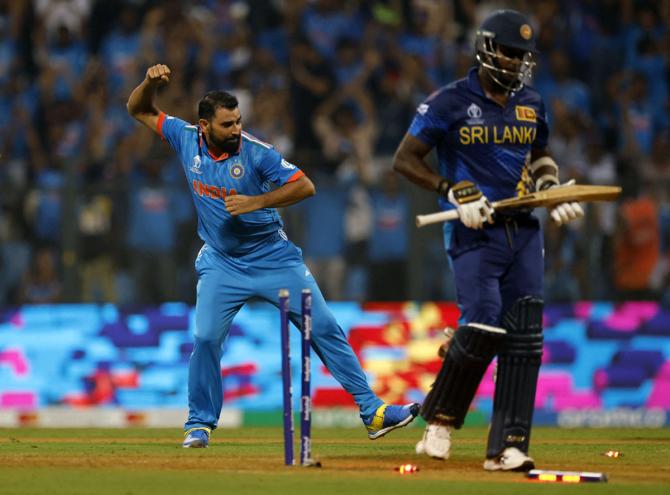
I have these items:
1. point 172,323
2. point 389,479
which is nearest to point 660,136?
point 172,323

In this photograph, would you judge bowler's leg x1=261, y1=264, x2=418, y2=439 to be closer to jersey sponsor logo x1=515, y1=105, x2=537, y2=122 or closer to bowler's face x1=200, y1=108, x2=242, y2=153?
bowler's face x1=200, y1=108, x2=242, y2=153

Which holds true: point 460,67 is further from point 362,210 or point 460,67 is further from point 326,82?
point 362,210

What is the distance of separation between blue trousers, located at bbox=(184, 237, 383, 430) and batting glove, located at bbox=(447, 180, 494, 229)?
5.62 ft

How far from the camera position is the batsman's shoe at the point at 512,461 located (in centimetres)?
721

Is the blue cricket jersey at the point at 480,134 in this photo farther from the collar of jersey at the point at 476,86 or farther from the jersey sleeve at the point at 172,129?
the jersey sleeve at the point at 172,129

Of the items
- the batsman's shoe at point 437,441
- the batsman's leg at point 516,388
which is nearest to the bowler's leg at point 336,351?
the batsman's shoe at point 437,441

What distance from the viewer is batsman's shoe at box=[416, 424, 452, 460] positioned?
764 cm

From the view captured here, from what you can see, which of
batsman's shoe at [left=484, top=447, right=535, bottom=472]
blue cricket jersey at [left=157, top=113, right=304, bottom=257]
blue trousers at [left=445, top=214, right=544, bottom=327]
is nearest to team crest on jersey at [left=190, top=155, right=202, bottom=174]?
blue cricket jersey at [left=157, top=113, right=304, bottom=257]

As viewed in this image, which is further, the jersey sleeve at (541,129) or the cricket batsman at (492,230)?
the jersey sleeve at (541,129)

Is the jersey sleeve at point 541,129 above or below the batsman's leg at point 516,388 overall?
above

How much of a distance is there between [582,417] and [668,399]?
36.8 inches

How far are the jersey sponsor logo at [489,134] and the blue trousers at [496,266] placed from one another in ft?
1.43

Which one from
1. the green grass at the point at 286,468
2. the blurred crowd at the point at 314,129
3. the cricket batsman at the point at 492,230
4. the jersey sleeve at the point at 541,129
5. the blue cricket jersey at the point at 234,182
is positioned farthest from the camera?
the blurred crowd at the point at 314,129

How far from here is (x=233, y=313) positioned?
8953mm
